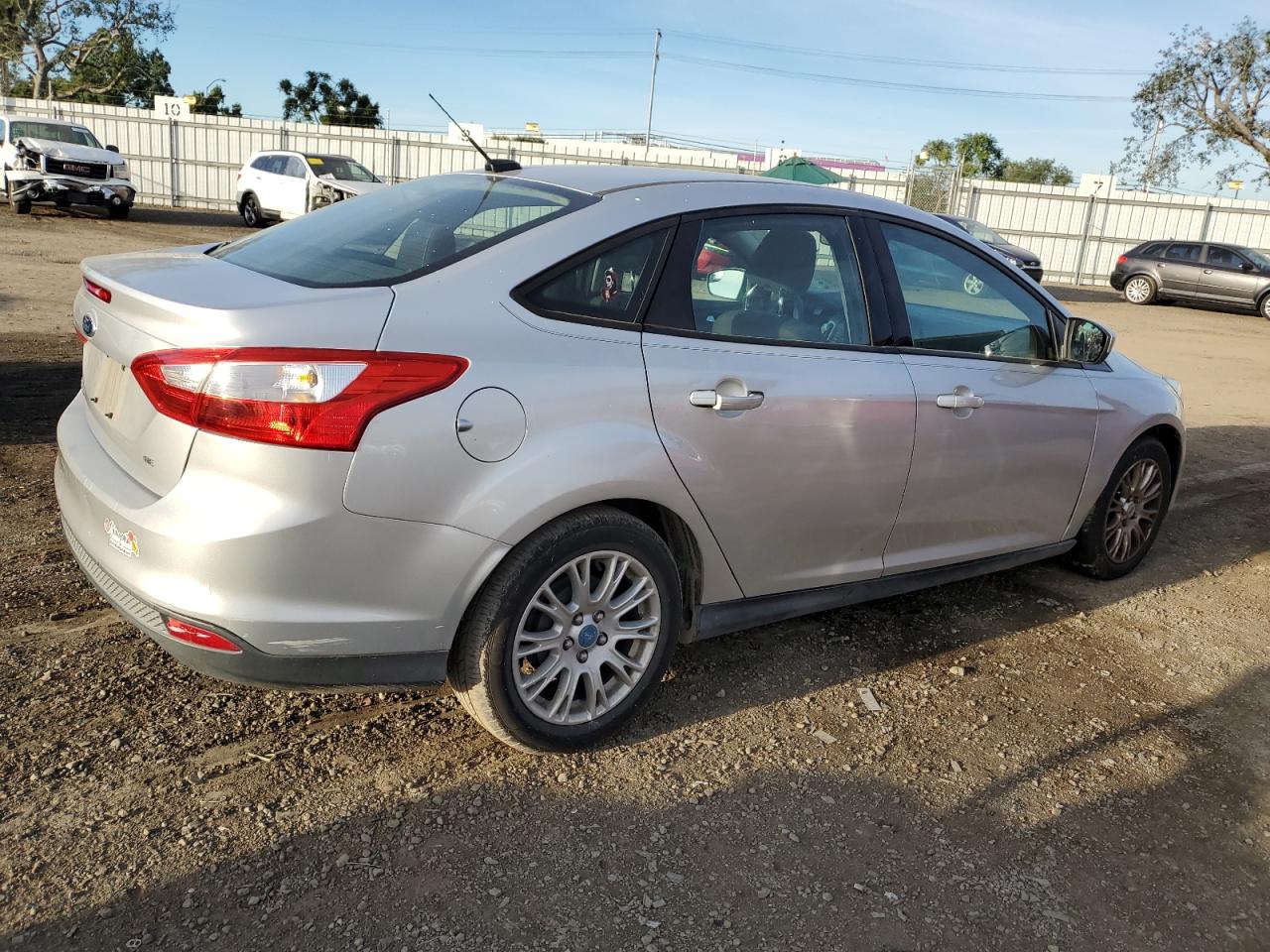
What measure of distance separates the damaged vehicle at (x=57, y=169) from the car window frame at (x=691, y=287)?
2084 cm

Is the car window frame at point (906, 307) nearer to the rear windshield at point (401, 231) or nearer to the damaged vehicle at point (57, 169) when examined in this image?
the rear windshield at point (401, 231)

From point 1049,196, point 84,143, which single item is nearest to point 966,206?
point 1049,196

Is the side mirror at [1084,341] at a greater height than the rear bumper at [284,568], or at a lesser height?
greater

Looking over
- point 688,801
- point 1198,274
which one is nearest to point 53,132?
point 688,801

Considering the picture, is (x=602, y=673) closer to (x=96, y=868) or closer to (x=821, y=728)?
(x=821, y=728)

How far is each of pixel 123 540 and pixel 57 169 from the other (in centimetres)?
2102

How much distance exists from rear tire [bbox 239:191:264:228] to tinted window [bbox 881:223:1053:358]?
69.8ft

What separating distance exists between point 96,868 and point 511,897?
1.00 metres

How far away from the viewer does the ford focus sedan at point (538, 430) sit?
8.44 ft

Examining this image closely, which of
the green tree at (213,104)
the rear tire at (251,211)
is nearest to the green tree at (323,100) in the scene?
the green tree at (213,104)

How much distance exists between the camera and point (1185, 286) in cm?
2377

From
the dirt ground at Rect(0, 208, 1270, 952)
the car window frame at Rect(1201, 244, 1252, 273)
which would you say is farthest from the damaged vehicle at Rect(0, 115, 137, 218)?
the car window frame at Rect(1201, 244, 1252, 273)

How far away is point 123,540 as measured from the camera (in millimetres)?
2730

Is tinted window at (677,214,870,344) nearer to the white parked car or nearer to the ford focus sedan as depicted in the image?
the ford focus sedan
